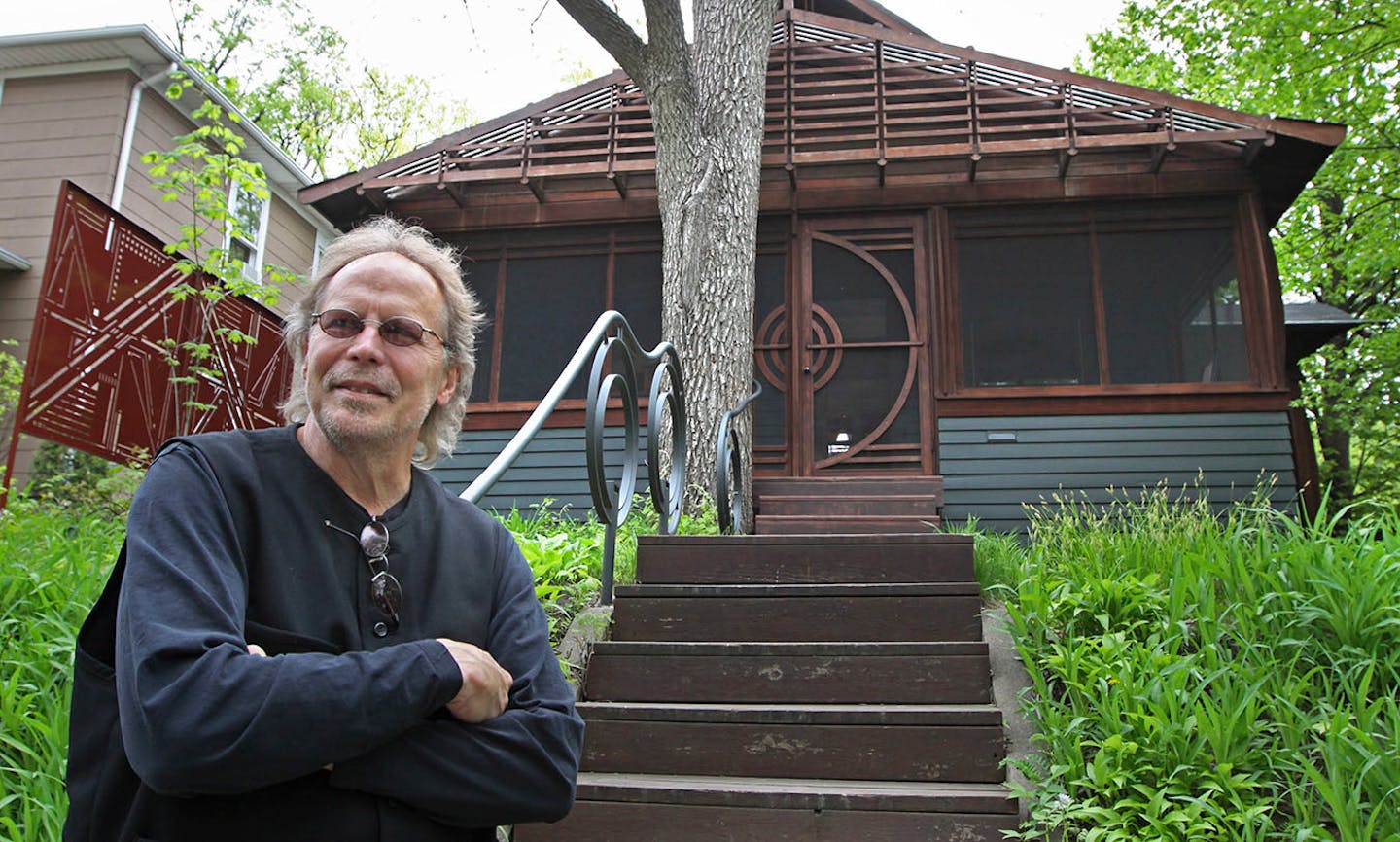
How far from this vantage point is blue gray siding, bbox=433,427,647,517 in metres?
8.24

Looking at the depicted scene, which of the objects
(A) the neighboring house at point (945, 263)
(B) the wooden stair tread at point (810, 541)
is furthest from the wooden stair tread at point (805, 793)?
(A) the neighboring house at point (945, 263)

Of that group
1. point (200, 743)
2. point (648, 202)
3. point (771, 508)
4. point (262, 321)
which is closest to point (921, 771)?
point (200, 743)

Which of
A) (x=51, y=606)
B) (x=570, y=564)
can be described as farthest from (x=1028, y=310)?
(x=51, y=606)

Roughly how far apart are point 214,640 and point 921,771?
2.11m

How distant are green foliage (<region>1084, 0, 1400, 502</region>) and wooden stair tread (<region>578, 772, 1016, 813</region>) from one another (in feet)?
27.7

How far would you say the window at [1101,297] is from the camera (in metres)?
7.79

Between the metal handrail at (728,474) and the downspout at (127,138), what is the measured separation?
251 inches

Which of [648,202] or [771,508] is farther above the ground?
[648,202]

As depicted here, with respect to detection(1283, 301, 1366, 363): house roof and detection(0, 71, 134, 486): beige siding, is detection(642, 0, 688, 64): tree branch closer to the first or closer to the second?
detection(0, 71, 134, 486): beige siding

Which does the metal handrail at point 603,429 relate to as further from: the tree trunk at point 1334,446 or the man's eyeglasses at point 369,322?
the tree trunk at point 1334,446

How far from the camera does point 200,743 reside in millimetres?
1163

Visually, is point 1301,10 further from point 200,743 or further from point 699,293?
point 200,743

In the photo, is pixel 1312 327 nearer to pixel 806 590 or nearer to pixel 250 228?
pixel 806 590

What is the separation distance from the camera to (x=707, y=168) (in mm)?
6449
